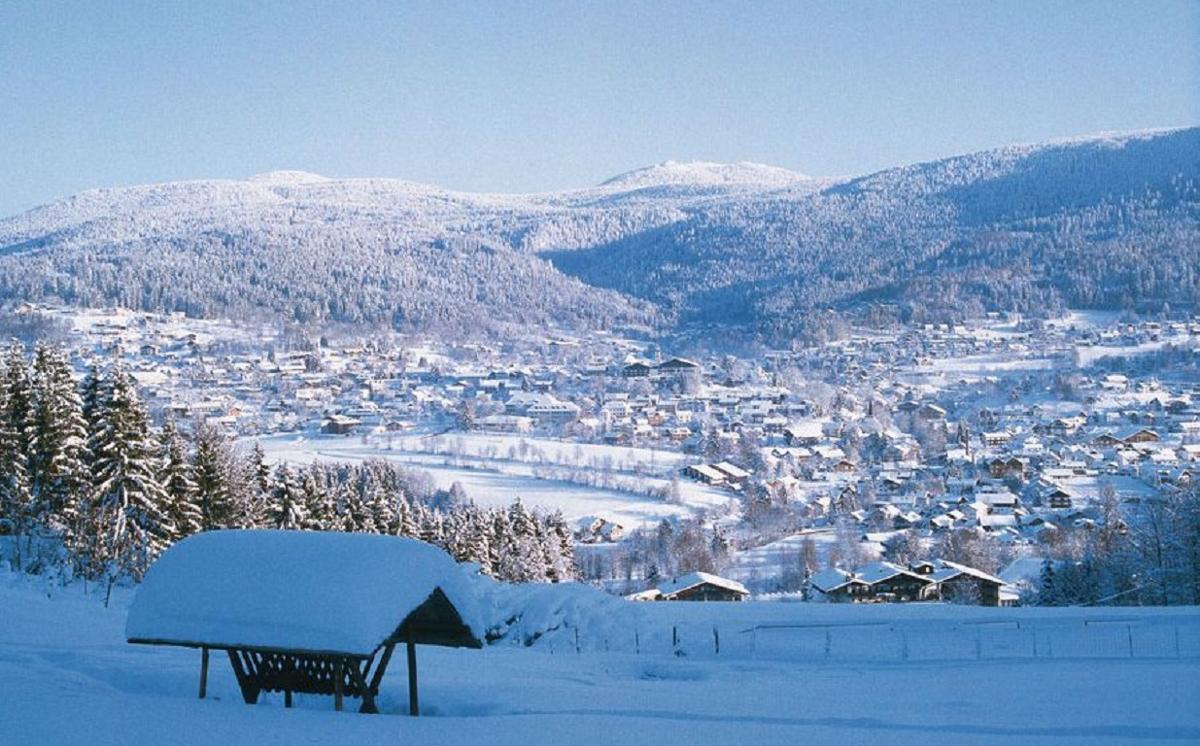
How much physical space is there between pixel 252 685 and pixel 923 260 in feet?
526

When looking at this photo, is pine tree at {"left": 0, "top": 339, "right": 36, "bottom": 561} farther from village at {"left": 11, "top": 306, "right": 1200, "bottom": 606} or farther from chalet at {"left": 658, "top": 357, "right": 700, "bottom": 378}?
chalet at {"left": 658, "top": 357, "right": 700, "bottom": 378}

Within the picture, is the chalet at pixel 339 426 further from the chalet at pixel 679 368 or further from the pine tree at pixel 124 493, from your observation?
the pine tree at pixel 124 493

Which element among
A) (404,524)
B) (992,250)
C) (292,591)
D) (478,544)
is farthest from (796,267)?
(292,591)

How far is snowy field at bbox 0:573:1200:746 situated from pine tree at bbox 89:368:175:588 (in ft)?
13.7

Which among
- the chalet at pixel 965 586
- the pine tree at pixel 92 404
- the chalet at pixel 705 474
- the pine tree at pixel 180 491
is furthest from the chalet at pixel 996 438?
the pine tree at pixel 92 404

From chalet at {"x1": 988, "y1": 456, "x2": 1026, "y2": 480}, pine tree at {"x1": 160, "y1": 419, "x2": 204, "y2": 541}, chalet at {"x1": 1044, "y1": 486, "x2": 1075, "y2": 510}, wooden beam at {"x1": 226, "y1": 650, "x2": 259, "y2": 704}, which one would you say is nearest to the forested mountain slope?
chalet at {"x1": 988, "y1": 456, "x2": 1026, "y2": 480}

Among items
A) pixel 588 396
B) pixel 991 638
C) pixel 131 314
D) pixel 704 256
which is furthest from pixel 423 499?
pixel 704 256

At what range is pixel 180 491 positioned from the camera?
24453mm

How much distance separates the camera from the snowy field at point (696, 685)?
25.1ft

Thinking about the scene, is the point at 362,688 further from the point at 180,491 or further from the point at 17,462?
the point at 180,491

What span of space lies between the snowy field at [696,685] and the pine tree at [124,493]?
13.7 ft

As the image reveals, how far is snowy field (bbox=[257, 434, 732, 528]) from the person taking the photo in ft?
182

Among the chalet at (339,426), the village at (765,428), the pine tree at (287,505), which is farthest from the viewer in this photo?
the chalet at (339,426)

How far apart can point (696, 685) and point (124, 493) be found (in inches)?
598
